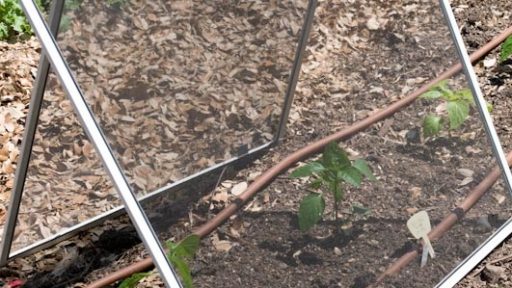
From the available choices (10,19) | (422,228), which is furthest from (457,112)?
(10,19)

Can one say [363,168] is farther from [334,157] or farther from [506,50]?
[506,50]

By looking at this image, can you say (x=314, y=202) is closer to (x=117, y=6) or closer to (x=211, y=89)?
(x=211, y=89)

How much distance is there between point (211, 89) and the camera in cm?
258

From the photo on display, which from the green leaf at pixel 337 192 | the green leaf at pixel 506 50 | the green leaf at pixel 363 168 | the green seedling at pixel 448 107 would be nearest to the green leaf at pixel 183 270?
the green leaf at pixel 337 192

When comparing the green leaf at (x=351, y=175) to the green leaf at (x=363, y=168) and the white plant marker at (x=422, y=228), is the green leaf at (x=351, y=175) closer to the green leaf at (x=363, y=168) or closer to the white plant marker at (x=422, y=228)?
the green leaf at (x=363, y=168)

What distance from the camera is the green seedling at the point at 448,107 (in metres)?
2.95

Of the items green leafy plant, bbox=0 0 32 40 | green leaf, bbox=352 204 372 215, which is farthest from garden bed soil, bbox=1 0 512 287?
green leafy plant, bbox=0 0 32 40

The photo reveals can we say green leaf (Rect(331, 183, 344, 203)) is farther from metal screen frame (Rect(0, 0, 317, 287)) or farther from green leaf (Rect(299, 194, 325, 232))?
metal screen frame (Rect(0, 0, 317, 287))

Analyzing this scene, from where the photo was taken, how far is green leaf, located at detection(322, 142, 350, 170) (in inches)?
106

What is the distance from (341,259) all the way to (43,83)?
111 cm

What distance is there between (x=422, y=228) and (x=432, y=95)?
1.46ft

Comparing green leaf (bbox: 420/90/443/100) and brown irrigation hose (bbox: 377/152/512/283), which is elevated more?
green leaf (bbox: 420/90/443/100)

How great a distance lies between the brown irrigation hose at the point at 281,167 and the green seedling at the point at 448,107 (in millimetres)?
30

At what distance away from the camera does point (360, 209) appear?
108 inches
